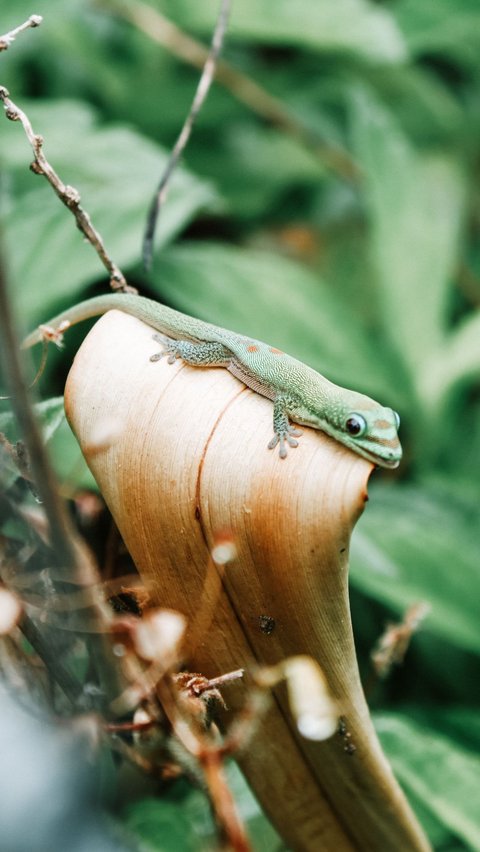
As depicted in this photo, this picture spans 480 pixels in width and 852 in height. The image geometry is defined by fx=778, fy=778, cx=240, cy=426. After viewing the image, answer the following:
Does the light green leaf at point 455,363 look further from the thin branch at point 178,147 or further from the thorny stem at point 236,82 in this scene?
the thin branch at point 178,147

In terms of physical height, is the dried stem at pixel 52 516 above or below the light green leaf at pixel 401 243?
below

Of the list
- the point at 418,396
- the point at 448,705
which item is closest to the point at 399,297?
the point at 418,396

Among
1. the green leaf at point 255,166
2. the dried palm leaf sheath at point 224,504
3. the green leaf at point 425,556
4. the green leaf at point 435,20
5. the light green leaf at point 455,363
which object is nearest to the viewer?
the dried palm leaf sheath at point 224,504

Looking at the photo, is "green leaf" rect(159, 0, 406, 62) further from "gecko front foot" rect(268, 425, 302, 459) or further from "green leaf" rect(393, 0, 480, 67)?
"gecko front foot" rect(268, 425, 302, 459)

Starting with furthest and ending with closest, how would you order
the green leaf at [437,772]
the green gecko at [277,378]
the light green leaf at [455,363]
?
the light green leaf at [455,363] < the green leaf at [437,772] < the green gecko at [277,378]

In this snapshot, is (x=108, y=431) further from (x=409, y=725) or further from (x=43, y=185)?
(x=43, y=185)

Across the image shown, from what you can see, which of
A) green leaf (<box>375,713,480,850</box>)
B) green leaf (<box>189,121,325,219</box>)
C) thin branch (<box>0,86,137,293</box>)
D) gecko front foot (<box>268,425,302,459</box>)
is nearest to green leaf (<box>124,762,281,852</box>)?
green leaf (<box>375,713,480,850</box>)

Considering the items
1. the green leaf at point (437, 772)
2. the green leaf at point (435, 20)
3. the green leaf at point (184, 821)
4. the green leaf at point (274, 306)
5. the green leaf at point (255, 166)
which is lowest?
the green leaf at point (437, 772)

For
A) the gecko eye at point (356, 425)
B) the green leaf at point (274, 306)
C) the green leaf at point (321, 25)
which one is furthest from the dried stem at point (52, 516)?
the green leaf at point (321, 25)
